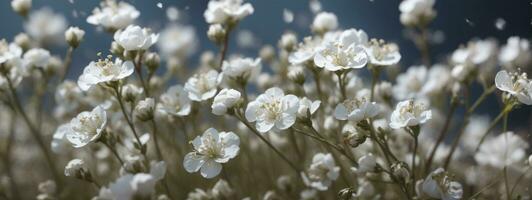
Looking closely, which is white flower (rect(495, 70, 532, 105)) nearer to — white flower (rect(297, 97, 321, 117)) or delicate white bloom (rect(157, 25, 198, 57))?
white flower (rect(297, 97, 321, 117))

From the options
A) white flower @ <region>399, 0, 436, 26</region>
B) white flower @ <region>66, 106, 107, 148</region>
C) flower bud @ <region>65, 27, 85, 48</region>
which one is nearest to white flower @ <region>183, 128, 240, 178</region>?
white flower @ <region>66, 106, 107, 148</region>

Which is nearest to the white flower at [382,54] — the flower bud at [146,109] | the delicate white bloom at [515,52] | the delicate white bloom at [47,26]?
the delicate white bloom at [515,52]

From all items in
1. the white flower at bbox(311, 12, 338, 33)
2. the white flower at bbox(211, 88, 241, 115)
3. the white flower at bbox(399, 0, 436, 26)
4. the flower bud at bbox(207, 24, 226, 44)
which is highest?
the flower bud at bbox(207, 24, 226, 44)

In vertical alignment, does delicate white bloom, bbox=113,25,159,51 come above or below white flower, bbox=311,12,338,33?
above

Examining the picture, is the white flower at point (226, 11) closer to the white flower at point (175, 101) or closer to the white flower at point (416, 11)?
the white flower at point (175, 101)

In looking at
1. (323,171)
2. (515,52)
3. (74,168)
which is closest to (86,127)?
(74,168)

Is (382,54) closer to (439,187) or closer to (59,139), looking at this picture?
(439,187)

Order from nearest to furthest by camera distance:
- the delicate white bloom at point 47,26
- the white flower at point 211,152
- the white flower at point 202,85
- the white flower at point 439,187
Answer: the white flower at point 439,187 → the white flower at point 211,152 → the white flower at point 202,85 → the delicate white bloom at point 47,26

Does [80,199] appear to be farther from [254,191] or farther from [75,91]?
[254,191]
